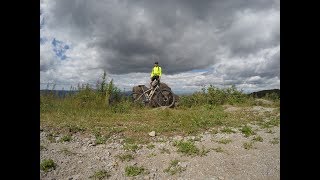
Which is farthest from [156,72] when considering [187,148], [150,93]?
[187,148]

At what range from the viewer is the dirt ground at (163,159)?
4.22m

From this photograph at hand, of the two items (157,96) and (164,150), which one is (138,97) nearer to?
(157,96)

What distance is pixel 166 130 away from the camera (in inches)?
268

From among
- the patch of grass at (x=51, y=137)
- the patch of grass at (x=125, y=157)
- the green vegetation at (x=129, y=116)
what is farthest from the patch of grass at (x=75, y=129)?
the patch of grass at (x=125, y=157)

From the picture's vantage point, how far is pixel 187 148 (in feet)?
17.1

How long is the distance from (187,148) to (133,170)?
1264mm

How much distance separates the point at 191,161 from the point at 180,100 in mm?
9689

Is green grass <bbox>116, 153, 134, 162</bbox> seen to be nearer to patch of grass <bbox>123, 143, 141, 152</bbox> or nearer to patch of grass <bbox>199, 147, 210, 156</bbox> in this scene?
patch of grass <bbox>123, 143, 141, 152</bbox>

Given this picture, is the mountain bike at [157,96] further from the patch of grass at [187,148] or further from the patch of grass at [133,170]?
the patch of grass at [133,170]

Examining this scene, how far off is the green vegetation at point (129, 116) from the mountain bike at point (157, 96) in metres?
0.46

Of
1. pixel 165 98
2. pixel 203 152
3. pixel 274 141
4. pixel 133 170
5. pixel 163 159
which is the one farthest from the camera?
pixel 165 98

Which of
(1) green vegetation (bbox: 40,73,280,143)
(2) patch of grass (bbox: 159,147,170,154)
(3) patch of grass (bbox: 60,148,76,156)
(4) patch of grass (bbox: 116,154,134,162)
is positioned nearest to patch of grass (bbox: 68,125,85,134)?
(1) green vegetation (bbox: 40,73,280,143)
